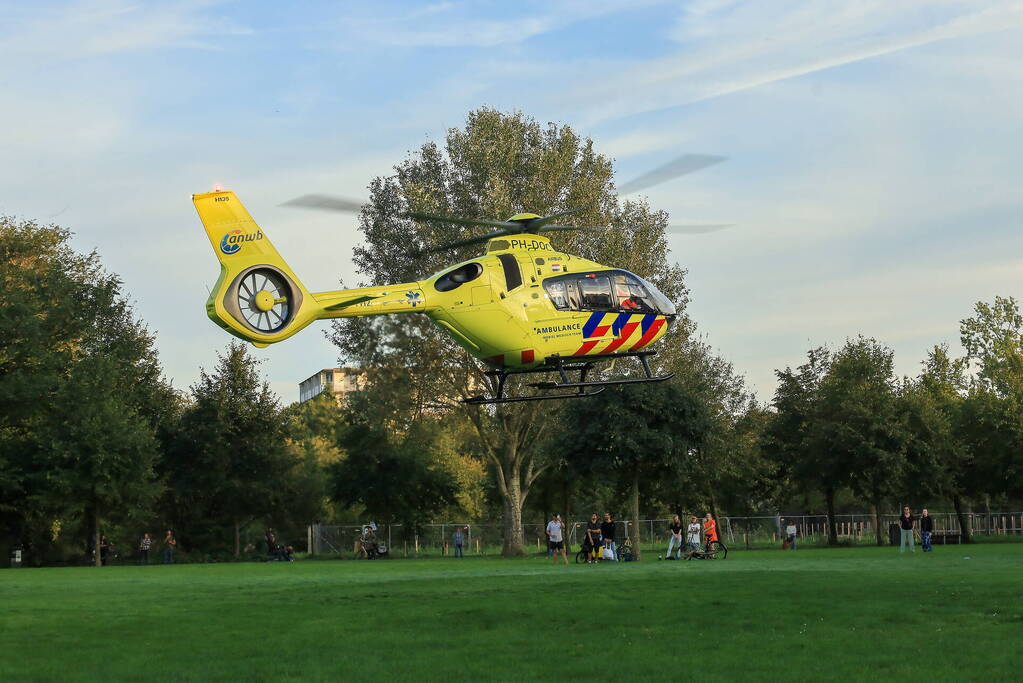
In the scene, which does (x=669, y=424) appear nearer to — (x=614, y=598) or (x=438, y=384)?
(x=438, y=384)

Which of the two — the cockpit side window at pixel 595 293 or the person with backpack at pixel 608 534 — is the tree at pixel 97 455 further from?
the cockpit side window at pixel 595 293

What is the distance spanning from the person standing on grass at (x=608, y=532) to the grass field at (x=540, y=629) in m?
12.8

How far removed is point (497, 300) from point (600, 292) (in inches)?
89.4

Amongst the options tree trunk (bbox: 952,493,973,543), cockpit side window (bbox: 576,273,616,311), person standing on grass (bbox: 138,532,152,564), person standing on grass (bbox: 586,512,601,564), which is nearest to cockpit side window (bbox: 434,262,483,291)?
cockpit side window (bbox: 576,273,616,311)

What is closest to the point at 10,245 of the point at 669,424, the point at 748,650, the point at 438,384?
the point at 438,384

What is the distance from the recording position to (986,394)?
233ft

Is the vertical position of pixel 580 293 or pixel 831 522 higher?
pixel 580 293

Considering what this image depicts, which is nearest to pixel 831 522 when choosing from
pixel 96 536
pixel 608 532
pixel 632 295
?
pixel 608 532

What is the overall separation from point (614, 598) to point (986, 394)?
5480 cm

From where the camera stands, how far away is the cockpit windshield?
84.8ft

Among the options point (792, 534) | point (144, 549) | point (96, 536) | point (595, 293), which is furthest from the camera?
point (792, 534)

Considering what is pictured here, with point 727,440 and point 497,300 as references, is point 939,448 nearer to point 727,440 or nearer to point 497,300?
point 727,440

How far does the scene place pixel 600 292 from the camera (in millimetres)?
26078

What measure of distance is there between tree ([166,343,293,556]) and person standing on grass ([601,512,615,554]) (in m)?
25.0
